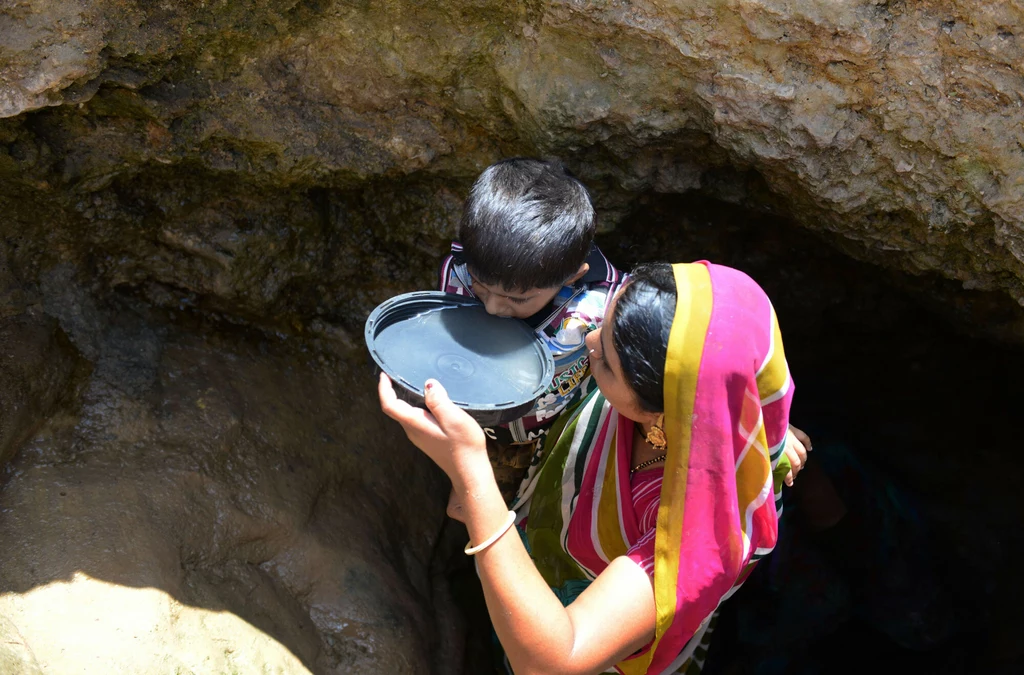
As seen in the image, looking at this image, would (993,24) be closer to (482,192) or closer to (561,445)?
(482,192)

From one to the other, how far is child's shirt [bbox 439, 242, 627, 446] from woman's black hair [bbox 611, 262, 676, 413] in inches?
15.9

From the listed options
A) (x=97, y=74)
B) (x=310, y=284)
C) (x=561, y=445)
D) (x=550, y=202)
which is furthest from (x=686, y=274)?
(x=310, y=284)

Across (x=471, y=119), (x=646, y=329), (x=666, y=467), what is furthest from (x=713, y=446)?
(x=471, y=119)

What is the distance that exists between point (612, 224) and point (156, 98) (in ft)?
3.60

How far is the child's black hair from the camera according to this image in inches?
61.7

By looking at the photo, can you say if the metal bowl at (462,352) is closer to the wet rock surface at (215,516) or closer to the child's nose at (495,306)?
the child's nose at (495,306)

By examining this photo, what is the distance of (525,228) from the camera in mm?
1572

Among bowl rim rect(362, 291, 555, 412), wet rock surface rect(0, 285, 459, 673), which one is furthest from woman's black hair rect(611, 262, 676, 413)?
wet rock surface rect(0, 285, 459, 673)

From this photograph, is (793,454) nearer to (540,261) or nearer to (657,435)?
(657,435)

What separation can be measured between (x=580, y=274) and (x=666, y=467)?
0.54 metres

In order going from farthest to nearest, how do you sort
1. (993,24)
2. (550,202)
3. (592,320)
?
1. (592,320)
2. (550,202)
3. (993,24)

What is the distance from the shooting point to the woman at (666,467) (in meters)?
1.25

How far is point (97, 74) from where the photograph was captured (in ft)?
5.00

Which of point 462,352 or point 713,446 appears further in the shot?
point 462,352
